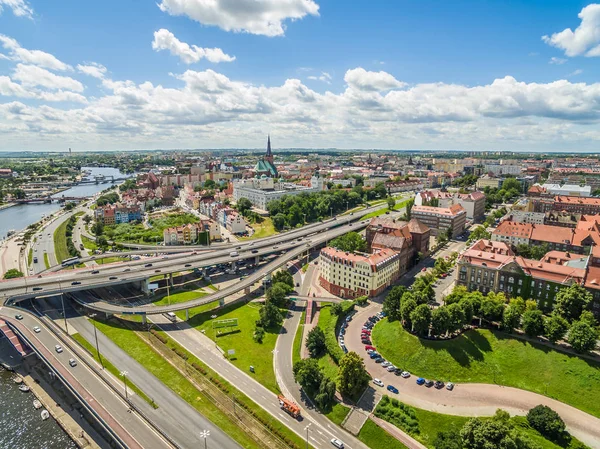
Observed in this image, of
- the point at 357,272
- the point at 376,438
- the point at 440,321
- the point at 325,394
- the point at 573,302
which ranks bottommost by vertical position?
the point at 376,438

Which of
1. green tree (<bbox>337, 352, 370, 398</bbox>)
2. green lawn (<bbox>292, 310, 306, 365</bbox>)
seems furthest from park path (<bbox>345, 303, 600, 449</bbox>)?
green lawn (<bbox>292, 310, 306, 365</bbox>)

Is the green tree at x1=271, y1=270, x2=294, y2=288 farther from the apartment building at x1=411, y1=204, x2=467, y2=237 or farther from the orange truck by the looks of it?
the apartment building at x1=411, y1=204, x2=467, y2=237

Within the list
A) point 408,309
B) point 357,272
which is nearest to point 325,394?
point 408,309

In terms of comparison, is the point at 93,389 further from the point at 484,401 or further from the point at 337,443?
the point at 484,401

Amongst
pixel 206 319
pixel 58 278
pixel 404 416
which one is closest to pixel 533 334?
pixel 404 416

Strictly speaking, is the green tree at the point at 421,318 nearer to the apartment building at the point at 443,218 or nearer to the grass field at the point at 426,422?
the grass field at the point at 426,422
